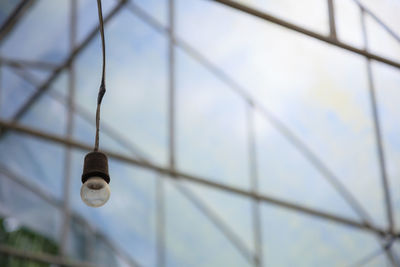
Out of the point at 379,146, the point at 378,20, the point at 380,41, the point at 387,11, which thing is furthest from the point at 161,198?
the point at 387,11

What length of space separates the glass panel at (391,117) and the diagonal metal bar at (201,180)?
76cm

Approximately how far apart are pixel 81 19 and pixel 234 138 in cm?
303

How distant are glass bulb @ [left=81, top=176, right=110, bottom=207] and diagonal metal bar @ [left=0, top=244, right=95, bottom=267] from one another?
21.6 feet

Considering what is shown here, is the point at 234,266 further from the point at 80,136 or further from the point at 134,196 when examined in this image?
Result: the point at 80,136

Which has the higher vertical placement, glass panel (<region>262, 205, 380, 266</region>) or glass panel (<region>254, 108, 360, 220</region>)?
glass panel (<region>254, 108, 360, 220</region>)

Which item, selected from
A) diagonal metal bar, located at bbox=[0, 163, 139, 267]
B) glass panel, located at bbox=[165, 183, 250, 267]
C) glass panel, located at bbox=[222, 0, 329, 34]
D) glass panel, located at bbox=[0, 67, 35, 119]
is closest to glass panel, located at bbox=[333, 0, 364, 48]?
glass panel, located at bbox=[222, 0, 329, 34]

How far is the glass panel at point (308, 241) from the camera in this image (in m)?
14.9

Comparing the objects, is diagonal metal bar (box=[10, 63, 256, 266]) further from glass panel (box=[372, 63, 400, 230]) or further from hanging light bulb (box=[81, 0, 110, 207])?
hanging light bulb (box=[81, 0, 110, 207])

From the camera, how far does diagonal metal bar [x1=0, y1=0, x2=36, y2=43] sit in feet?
45.7

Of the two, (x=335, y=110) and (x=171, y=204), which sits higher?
(x=335, y=110)

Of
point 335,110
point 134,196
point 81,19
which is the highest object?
point 81,19

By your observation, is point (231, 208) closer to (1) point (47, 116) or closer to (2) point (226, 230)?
(2) point (226, 230)

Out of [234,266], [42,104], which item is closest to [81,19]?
[42,104]

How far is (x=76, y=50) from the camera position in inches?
566
